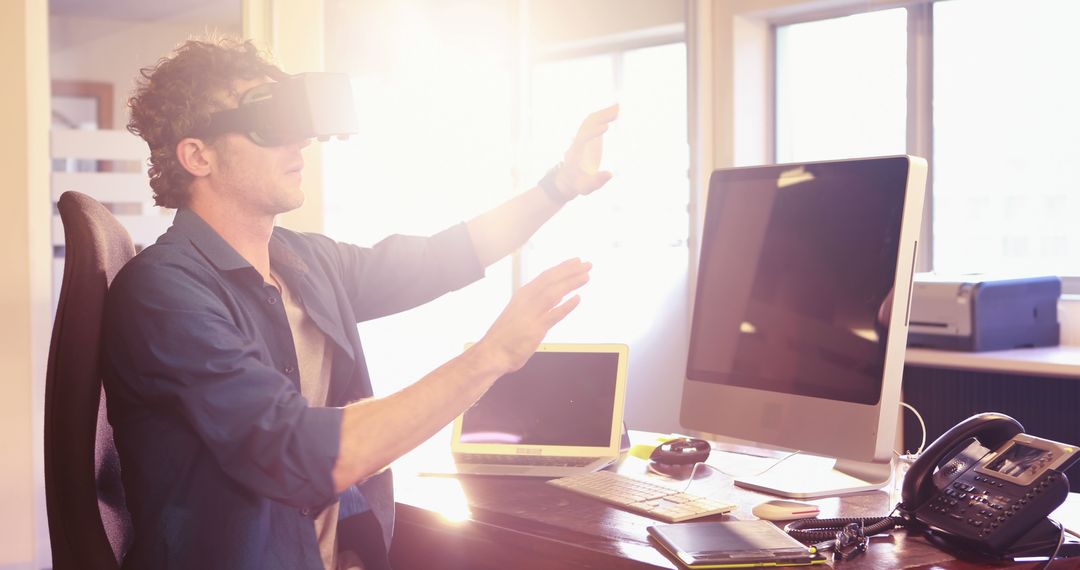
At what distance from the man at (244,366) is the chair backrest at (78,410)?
42mm

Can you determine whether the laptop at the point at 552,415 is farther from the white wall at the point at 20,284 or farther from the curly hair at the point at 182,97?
the white wall at the point at 20,284

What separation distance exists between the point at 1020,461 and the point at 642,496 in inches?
21.6

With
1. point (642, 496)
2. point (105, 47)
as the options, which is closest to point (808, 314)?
point (642, 496)

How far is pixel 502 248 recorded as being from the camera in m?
2.01

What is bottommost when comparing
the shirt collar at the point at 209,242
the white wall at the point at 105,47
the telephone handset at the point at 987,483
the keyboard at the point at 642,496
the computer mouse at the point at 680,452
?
the keyboard at the point at 642,496

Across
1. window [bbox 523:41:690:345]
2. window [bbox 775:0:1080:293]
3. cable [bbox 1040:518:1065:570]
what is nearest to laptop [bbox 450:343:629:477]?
cable [bbox 1040:518:1065:570]

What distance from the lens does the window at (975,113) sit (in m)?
3.98

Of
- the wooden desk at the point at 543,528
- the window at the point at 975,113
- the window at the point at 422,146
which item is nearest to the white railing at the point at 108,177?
the window at the point at 422,146

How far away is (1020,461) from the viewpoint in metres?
1.39

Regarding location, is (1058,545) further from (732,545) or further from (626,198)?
(626,198)

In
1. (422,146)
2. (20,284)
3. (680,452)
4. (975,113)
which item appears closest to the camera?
(680,452)

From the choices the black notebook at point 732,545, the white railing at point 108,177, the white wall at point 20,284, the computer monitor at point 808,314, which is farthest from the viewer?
the white railing at point 108,177

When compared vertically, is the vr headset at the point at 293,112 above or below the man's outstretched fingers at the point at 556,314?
above

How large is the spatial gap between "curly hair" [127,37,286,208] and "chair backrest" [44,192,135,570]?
0.27m
